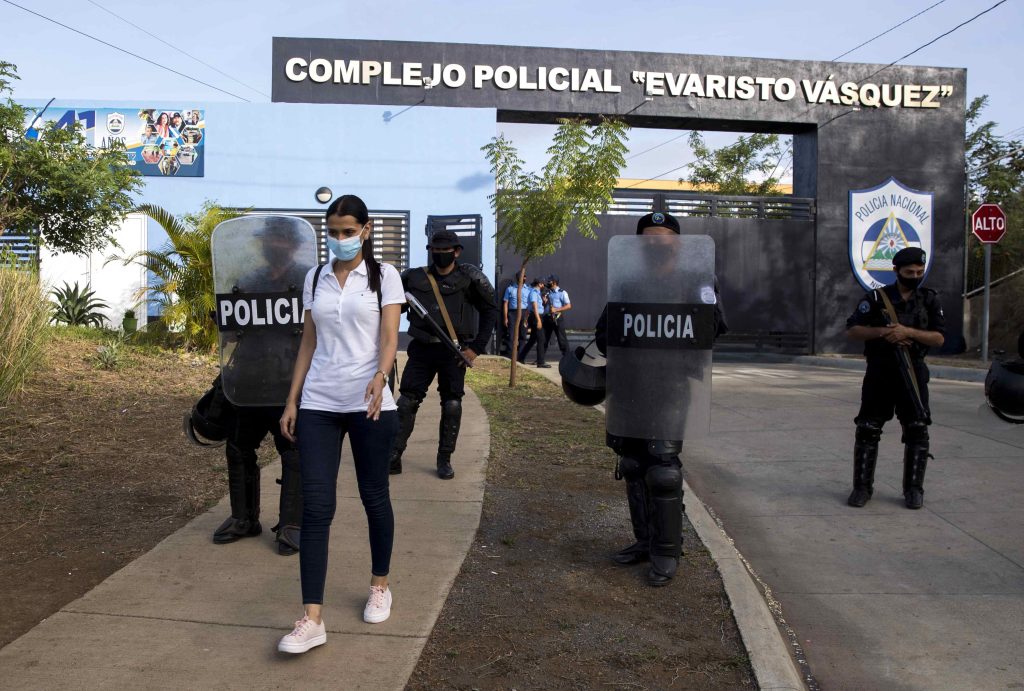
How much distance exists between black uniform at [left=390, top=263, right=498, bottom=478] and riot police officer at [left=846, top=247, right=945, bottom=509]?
2.60 m

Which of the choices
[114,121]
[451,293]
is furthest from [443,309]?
[114,121]

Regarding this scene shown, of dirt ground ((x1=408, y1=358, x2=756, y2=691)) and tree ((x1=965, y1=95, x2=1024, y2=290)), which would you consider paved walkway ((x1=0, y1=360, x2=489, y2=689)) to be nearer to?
dirt ground ((x1=408, y1=358, x2=756, y2=691))

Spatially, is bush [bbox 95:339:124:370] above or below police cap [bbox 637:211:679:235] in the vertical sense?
below

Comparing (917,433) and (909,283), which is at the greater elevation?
(909,283)

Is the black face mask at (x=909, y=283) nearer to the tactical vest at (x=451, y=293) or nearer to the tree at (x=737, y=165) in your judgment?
the tactical vest at (x=451, y=293)

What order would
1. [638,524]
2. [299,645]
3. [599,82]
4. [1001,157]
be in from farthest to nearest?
1. [1001,157]
2. [599,82]
3. [638,524]
4. [299,645]

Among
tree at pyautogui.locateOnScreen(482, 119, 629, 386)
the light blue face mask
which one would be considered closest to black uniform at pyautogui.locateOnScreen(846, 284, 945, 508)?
the light blue face mask

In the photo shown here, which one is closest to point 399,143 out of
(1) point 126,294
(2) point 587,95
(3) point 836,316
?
(2) point 587,95

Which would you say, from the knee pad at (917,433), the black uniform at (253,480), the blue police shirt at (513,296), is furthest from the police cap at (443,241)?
the blue police shirt at (513,296)

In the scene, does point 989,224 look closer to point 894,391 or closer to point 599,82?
point 599,82

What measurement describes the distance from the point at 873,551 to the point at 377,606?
3.00 metres

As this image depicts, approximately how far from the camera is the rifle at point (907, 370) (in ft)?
20.7

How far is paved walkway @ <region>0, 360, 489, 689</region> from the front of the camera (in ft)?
11.4

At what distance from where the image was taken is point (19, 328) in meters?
8.67
